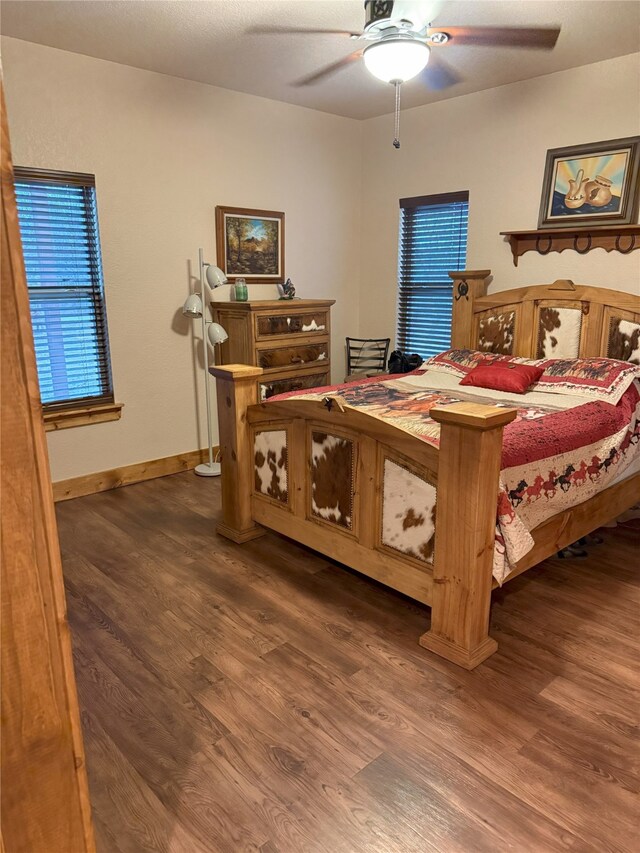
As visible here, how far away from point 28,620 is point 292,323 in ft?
12.4

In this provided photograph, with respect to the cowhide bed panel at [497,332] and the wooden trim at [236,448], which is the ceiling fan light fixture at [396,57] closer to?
the wooden trim at [236,448]

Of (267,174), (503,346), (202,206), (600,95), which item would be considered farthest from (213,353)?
(600,95)

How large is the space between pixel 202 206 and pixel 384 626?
327 centimetres

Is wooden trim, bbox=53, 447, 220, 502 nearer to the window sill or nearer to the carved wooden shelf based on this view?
the window sill

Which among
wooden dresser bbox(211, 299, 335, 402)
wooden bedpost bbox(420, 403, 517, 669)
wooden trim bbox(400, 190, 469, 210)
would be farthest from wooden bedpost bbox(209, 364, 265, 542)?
wooden trim bbox(400, 190, 469, 210)

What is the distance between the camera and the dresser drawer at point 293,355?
4.45m

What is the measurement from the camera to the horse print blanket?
2.35 metres

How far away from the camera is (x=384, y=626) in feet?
8.27

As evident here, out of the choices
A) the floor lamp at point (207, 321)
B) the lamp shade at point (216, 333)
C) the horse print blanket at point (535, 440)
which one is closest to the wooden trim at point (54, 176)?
the floor lamp at point (207, 321)

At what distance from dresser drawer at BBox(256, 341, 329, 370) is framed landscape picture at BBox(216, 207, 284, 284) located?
0.65 meters

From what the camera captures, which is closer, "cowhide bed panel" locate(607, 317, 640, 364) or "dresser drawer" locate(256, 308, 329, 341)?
"cowhide bed panel" locate(607, 317, 640, 364)

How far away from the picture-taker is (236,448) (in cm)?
322

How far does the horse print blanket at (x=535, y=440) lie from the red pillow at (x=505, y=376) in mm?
65

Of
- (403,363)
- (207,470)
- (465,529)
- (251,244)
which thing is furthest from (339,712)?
(251,244)
